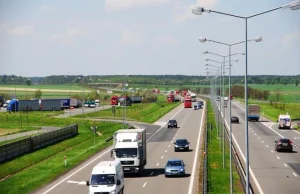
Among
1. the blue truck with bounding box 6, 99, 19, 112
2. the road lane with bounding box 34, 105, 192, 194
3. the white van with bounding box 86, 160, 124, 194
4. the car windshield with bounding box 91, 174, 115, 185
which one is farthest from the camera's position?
the blue truck with bounding box 6, 99, 19, 112

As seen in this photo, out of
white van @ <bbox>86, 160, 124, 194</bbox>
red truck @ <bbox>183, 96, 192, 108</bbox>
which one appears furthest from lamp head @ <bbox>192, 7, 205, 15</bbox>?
red truck @ <bbox>183, 96, 192, 108</bbox>

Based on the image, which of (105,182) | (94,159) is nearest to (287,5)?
(105,182)

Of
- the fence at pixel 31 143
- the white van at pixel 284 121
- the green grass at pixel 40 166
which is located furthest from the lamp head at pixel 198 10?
the white van at pixel 284 121

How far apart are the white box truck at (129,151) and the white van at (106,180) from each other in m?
10.4

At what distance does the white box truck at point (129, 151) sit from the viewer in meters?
43.0

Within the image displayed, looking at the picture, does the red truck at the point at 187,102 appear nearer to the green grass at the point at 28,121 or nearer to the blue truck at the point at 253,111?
the blue truck at the point at 253,111

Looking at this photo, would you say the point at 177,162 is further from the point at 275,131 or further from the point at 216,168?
the point at 275,131

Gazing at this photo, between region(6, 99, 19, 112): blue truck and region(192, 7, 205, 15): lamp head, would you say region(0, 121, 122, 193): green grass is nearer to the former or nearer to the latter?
region(192, 7, 205, 15): lamp head

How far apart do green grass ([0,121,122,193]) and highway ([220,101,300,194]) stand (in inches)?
599

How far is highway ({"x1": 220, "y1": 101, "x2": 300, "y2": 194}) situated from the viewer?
128 ft

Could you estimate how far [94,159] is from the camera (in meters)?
56.2

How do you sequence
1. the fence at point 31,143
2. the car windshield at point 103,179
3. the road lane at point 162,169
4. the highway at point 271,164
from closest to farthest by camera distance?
1. the car windshield at point 103,179
2. the road lane at point 162,169
3. the highway at point 271,164
4. the fence at point 31,143

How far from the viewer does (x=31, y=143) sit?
2562 inches

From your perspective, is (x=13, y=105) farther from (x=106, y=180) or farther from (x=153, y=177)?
(x=106, y=180)
